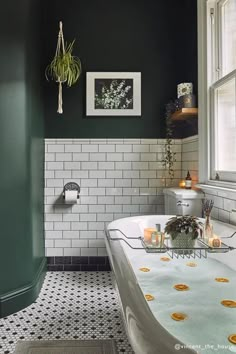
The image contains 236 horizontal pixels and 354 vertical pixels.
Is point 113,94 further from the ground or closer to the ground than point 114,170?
further from the ground

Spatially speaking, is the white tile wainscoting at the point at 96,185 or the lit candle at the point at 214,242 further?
the white tile wainscoting at the point at 96,185

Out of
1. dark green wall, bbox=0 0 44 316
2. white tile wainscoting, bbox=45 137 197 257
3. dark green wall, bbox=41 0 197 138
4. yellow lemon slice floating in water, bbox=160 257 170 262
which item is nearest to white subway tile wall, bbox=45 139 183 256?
white tile wainscoting, bbox=45 137 197 257

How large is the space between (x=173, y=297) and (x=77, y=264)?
1.83 meters

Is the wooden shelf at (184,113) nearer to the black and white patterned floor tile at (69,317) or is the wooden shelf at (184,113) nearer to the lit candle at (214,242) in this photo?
the lit candle at (214,242)

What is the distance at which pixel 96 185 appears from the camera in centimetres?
329

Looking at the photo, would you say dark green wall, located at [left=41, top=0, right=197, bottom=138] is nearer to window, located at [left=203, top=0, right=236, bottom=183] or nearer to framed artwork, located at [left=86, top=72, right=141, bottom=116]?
framed artwork, located at [left=86, top=72, right=141, bottom=116]

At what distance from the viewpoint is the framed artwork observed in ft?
10.7

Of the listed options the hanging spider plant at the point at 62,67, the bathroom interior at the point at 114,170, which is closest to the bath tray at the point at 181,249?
A: the bathroom interior at the point at 114,170

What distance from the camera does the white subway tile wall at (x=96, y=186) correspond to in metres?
3.27

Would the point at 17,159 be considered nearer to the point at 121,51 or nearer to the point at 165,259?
the point at 165,259

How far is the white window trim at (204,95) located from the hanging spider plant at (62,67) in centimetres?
129

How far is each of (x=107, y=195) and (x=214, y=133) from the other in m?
1.34

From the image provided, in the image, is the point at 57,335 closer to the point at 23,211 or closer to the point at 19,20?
the point at 23,211

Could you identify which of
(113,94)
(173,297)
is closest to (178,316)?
(173,297)
